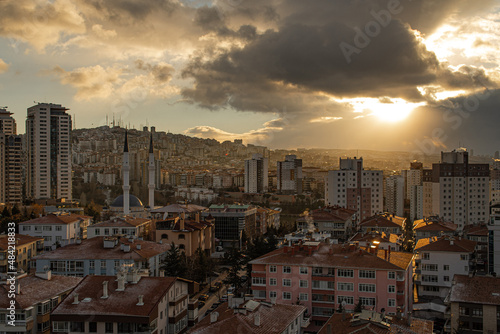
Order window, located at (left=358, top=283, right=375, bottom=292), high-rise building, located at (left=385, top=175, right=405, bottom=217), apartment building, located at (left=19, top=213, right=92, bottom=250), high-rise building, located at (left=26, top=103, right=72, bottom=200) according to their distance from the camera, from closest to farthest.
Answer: window, located at (left=358, top=283, right=375, bottom=292), apartment building, located at (left=19, top=213, right=92, bottom=250), high-rise building, located at (left=26, top=103, right=72, bottom=200), high-rise building, located at (left=385, top=175, right=405, bottom=217)

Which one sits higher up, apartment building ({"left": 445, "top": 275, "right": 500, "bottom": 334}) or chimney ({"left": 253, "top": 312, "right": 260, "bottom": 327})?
chimney ({"left": 253, "top": 312, "right": 260, "bottom": 327})

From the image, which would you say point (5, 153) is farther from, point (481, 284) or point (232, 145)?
point (232, 145)

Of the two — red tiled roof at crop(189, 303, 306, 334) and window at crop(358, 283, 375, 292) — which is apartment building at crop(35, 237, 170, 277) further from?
window at crop(358, 283, 375, 292)

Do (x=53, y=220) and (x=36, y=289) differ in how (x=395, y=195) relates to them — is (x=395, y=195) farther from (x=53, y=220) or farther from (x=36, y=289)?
(x=36, y=289)

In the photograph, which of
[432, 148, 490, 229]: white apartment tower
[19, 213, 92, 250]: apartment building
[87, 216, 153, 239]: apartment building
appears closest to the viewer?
[19, 213, 92, 250]: apartment building

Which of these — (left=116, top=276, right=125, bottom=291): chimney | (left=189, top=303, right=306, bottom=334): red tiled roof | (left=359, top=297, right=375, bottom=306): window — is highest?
(left=116, top=276, right=125, bottom=291): chimney

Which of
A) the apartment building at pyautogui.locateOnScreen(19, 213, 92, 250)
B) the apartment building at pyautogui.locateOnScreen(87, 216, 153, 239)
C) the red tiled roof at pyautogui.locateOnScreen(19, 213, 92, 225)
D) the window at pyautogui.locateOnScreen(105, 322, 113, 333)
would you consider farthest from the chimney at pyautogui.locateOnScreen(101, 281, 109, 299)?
the red tiled roof at pyautogui.locateOnScreen(19, 213, 92, 225)

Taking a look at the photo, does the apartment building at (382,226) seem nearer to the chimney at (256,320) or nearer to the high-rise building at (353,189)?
the high-rise building at (353,189)

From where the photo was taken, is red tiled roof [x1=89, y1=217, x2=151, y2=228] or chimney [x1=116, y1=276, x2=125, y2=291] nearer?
chimney [x1=116, y1=276, x2=125, y2=291]
